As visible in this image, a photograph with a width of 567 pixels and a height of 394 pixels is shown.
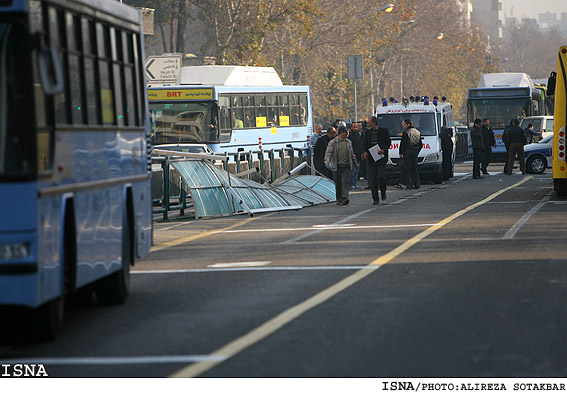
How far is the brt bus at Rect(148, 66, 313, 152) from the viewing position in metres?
35.2

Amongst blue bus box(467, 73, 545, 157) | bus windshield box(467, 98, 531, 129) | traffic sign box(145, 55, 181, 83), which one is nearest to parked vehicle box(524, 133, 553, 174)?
blue bus box(467, 73, 545, 157)

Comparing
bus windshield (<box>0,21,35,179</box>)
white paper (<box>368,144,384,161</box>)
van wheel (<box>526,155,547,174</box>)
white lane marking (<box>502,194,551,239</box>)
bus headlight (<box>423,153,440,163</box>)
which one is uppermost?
bus windshield (<box>0,21,35,179</box>)

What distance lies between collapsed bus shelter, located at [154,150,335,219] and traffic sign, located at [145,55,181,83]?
44.8ft

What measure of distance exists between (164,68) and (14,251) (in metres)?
31.5

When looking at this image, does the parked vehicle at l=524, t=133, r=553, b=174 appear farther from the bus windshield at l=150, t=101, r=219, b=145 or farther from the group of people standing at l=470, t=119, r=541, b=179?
the bus windshield at l=150, t=101, r=219, b=145

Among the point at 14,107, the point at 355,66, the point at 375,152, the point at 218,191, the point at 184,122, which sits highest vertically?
the point at 355,66

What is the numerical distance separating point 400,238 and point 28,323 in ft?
29.8

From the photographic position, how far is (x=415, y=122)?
1373 inches

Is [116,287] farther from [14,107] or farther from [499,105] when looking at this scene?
[499,105]

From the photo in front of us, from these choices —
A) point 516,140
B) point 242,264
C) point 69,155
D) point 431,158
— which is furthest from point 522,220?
point 516,140

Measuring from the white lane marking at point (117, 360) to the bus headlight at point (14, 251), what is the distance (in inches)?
26.6

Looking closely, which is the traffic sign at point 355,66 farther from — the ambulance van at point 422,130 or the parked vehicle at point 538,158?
the ambulance van at point 422,130

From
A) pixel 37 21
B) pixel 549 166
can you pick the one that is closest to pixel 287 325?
pixel 37 21

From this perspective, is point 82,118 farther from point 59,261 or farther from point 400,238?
point 400,238
